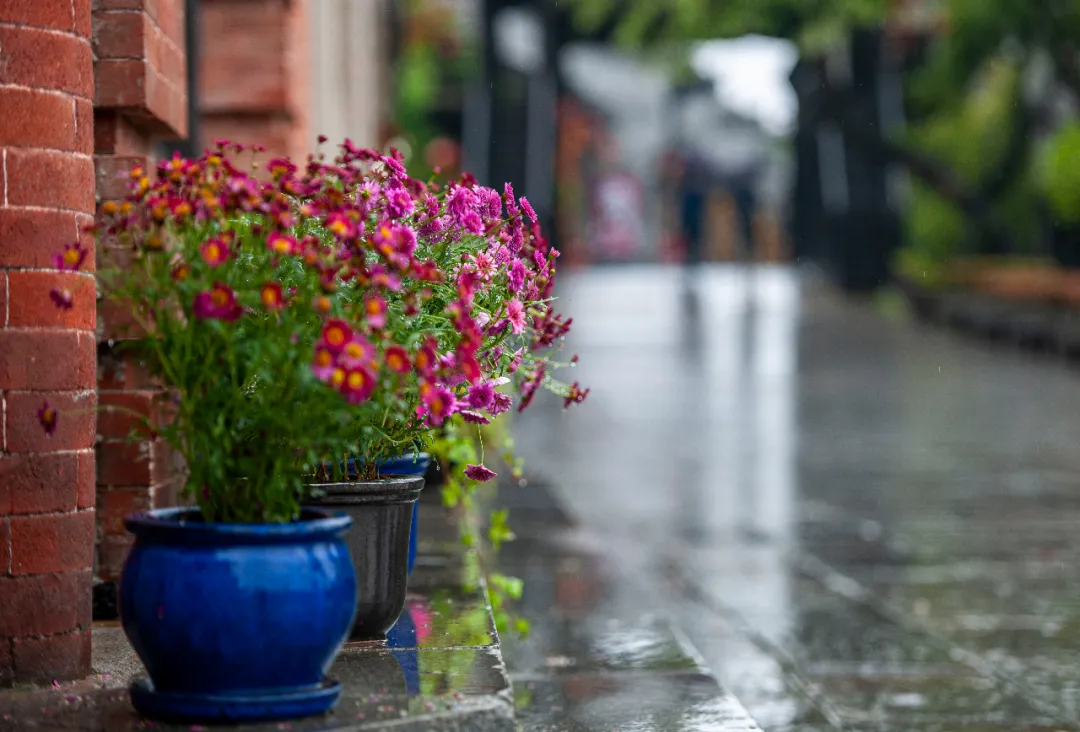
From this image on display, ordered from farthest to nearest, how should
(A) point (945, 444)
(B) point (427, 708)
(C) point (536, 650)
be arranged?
1. (A) point (945, 444)
2. (C) point (536, 650)
3. (B) point (427, 708)

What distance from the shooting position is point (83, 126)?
282 centimetres

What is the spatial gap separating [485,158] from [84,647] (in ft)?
90.2

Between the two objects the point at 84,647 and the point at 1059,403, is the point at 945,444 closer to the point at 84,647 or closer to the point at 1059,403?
the point at 1059,403

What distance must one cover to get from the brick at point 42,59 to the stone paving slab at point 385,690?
100cm

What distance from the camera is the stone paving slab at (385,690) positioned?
2338 millimetres

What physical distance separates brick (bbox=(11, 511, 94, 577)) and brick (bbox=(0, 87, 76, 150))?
0.62 meters

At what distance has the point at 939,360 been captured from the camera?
19578 millimetres

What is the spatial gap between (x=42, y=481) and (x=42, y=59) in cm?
70

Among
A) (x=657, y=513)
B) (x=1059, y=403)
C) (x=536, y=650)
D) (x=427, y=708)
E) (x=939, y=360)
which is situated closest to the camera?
(x=427, y=708)

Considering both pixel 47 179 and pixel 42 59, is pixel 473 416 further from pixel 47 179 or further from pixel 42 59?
pixel 42 59

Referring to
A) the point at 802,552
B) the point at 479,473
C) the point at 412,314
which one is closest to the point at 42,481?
the point at 412,314

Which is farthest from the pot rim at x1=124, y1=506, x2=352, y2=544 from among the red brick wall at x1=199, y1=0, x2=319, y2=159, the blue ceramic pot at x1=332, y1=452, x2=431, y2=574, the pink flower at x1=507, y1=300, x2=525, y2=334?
the red brick wall at x1=199, y1=0, x2=319, y2=159

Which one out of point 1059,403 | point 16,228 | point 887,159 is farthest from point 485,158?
point 16,228

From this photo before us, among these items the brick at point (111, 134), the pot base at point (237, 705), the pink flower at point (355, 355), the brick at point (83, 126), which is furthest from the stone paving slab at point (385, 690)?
the brick at point (111, 134)
